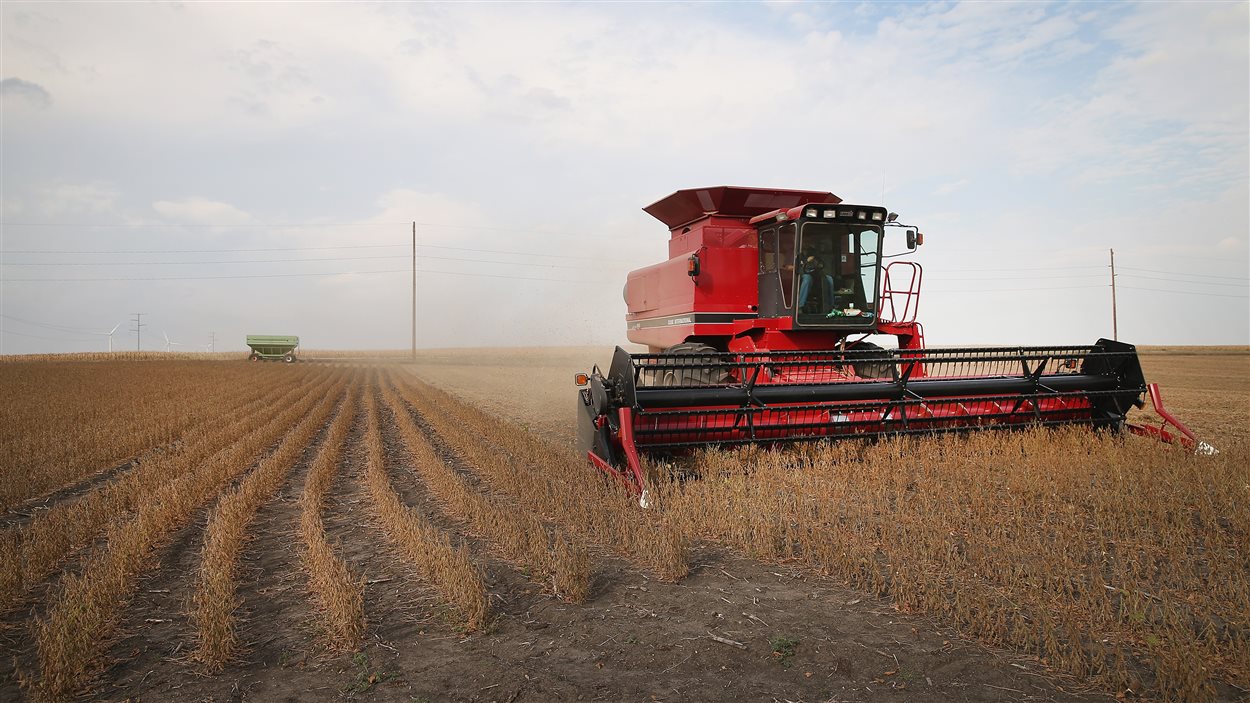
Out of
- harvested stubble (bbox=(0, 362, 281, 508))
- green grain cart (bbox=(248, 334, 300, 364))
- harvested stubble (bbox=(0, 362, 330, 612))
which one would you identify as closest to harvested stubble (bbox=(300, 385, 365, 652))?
harvested stubble (bbox=(0, 362, 330, 612))

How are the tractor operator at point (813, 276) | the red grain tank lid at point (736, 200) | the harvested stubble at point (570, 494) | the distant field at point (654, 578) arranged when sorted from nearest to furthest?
the distant field at point (654, 578)
the harvested stubble at point (570, 494)
the tractor operator at point (813, 276)
the red grain tank lid at point (736, 200)

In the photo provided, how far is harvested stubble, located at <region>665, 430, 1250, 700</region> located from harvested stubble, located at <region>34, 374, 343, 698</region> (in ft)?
10.2

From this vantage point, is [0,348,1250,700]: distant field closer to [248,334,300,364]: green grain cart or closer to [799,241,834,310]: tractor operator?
[799,241,834,310]: tractor operator

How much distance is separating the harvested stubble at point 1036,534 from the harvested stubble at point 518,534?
2.80 feet

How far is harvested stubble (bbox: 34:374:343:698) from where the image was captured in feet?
9.95

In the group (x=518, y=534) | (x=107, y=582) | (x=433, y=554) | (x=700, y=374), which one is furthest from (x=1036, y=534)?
(x=107, y=582)

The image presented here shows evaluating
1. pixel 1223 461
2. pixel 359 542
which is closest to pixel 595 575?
pixel 359 542

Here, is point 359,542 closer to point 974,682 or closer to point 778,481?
point 778,481

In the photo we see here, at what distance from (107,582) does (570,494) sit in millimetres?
3012

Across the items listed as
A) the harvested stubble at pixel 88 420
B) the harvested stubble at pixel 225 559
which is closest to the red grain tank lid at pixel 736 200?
the harvested stubble at pixel 225 559

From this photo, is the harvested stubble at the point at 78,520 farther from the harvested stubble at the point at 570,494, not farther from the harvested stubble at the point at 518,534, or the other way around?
the harvested stubble at the point at 570,494

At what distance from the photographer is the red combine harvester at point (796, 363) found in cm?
644

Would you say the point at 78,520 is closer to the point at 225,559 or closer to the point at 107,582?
the point at 225,559

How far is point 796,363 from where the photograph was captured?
6.75 meters
